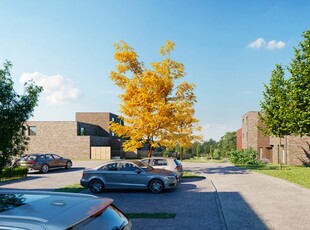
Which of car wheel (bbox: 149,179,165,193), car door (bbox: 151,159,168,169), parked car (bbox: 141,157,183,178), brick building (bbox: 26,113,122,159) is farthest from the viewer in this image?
brick building (bbox: 26,113,122,159)

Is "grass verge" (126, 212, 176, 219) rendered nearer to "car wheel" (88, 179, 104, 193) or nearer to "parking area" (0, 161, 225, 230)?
"parking area" (0, 161, 225, 230)

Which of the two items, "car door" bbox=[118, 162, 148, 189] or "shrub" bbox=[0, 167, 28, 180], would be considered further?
"shrub" bbox=[0, 167, 28, 180]

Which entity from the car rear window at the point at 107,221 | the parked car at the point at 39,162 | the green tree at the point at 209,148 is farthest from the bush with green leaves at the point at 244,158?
the car rear window at the point at 107,221

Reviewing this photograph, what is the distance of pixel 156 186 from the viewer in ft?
46.5

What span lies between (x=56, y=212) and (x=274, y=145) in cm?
3825

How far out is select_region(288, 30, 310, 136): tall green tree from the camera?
859 inches

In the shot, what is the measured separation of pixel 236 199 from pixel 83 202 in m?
9.99

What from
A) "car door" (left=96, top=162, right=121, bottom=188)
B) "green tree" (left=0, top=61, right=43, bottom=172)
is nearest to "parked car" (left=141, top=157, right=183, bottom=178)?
"car door" (left=96, top=162, right=121, bottom=188)

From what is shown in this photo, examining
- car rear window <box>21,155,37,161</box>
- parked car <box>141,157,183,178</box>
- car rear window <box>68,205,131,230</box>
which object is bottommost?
car rear window <box>21,155,37,161</box>

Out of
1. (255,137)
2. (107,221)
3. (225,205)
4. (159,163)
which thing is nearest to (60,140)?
(255,137)

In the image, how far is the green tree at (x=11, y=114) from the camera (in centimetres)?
1188

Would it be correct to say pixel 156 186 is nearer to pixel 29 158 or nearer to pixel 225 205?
pixel 225 205

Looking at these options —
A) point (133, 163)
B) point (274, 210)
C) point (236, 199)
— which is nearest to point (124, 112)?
point (133, 163)

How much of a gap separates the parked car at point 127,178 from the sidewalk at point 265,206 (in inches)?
103
